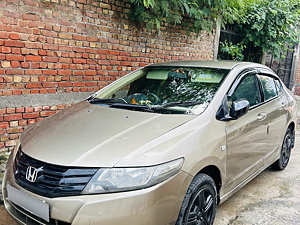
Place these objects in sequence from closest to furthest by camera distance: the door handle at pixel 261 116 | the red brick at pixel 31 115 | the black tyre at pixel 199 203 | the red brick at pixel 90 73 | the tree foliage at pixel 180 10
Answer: the black tyre at pixel 199 203
the door handle at pixel 261 116
the red brick at pixel 31 115
the red brick at pixel 90 73
the tree foliage at pixel 180 10

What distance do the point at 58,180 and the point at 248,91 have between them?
2.32 m

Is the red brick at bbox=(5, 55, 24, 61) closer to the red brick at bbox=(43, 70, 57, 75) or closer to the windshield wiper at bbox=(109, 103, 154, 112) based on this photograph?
the red brick at bbox=(43, 70, 57, 75)

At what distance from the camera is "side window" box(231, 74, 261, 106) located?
3.08 metres

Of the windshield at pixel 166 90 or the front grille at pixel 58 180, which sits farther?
the windshield at pixel 166 90

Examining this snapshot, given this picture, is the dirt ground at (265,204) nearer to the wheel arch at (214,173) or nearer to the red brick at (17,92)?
the wheel arch at (214,173)

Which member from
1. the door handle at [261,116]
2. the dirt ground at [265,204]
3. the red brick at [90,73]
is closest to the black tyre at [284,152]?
the dirt ground at [265,204]

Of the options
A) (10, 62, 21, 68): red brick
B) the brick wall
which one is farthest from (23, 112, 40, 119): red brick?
(10, 62, 21, 68): red brick

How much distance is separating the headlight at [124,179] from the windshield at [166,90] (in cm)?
83

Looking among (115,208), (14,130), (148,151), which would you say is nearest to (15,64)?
(14,130)

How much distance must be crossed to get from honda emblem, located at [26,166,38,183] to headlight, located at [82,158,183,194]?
1.34 ft

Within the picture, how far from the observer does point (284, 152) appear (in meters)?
4.41

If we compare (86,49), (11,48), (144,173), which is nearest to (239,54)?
(86,49)

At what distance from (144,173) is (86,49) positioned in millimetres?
3316

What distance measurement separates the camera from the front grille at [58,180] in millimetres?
1885
